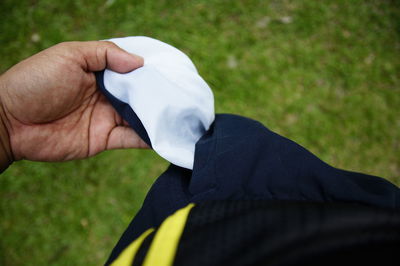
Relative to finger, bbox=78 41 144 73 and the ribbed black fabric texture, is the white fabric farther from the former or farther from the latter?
the ribbed black fabric texture

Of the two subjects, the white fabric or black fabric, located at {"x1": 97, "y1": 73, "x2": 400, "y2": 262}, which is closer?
black fabric, located at {"x1": 97, "y1": 73, "x2": 400, "y2": 262}

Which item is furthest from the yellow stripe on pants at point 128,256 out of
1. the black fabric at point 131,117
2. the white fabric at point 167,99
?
the black fabric at point 131,117

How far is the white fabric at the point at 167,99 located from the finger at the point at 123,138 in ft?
0.98

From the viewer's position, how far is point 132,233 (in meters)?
0.92

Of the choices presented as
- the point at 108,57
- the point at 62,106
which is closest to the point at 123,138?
the point at 62,106

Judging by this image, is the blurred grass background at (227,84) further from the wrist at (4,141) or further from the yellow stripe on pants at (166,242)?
the yellow stripe on pants at (166,242)

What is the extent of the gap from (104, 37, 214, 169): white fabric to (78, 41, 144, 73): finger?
27 mm

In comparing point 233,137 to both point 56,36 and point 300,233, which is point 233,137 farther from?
point 56,36

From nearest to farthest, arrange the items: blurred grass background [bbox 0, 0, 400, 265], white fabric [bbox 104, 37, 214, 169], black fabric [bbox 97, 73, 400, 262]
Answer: black fabric [bbox 97, 73, 400, 262]
white fabric [bbox 104, 37, 214, 169]
blurred grass background [bbox 0, 0, 400, 265]

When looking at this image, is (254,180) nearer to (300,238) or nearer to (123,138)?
(300,238)

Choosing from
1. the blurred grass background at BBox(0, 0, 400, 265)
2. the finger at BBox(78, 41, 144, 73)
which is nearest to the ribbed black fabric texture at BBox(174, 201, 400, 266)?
the finger at BBox(78, 41, 144, 73)

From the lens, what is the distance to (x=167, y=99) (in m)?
1.00

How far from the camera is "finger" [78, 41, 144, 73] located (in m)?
1.08

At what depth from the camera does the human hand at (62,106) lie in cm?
113
